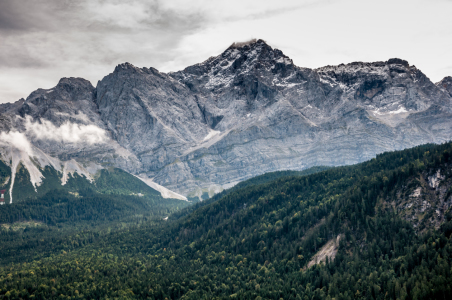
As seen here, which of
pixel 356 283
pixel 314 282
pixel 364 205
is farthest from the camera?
pixel 364 205

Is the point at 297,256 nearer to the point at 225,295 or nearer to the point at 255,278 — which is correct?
the point at 255,278

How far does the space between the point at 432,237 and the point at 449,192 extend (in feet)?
93.3

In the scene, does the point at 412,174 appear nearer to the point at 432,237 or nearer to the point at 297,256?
the point at 432,237

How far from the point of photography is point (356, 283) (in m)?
142

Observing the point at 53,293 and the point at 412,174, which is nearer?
the point at 53,293

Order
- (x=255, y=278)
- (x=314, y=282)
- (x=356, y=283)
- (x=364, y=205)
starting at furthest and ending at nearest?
(x=364, y=205)
(x=255, y=278)
(x=314, y=282)
(x=356, y=283)

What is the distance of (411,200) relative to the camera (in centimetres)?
17775

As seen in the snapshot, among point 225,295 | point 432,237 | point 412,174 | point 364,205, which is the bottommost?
point 225,295

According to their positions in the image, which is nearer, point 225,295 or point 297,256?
point 225,295

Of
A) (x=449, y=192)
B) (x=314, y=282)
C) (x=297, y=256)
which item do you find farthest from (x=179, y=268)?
(x=449, y=192)

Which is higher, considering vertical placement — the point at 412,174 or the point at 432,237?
the point at 412,174

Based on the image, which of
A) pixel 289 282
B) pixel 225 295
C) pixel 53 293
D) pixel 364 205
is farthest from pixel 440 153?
pixel 53 293

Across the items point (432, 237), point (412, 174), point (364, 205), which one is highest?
point (412, 174)

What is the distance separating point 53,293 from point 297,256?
109390 mm
